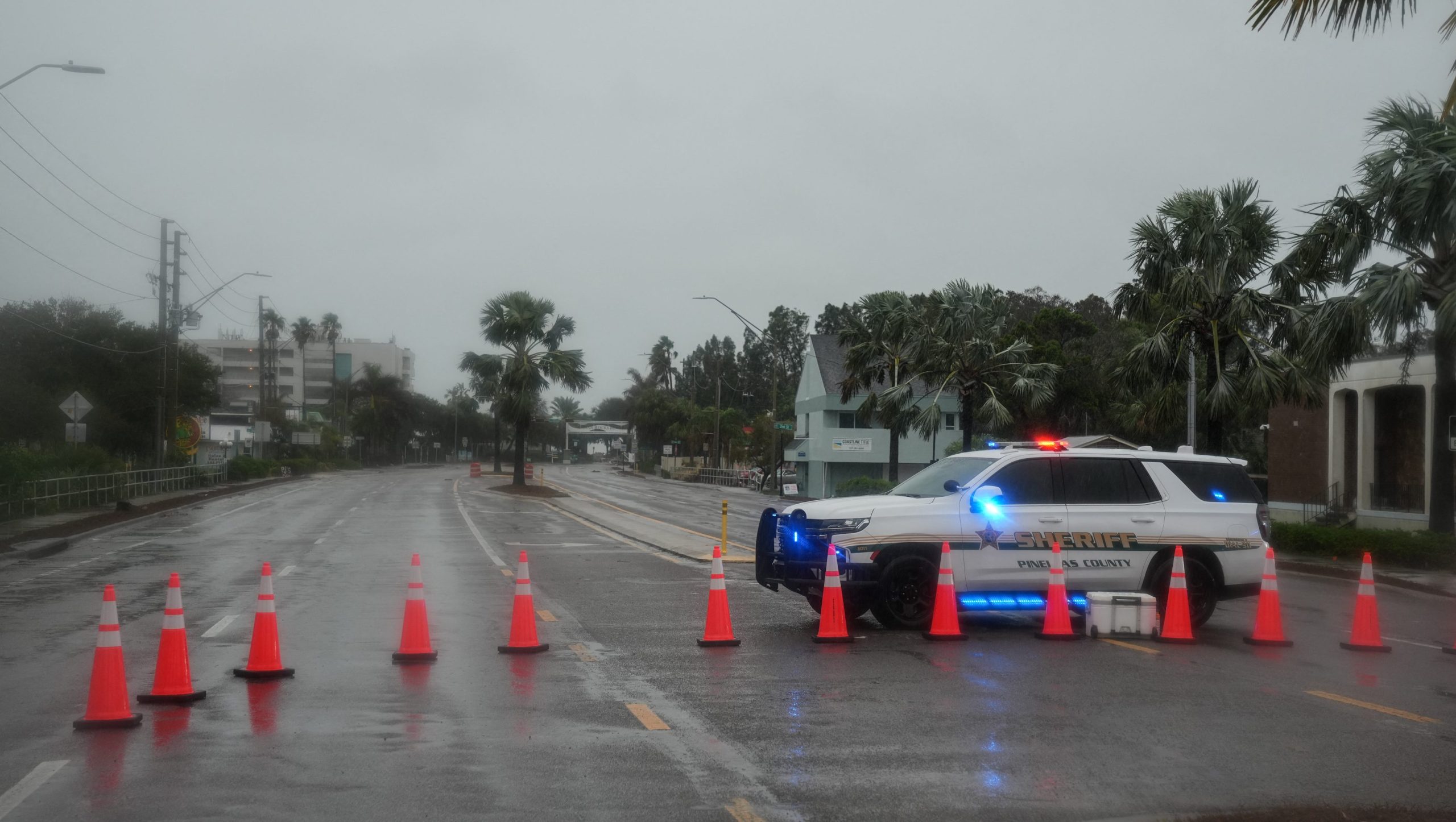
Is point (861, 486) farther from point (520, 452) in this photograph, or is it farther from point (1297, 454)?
point (1297, 454)

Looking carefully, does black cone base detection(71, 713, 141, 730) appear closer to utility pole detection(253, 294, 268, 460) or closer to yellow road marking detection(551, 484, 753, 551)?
yellow road marking detection(551, 484, 753, 551)

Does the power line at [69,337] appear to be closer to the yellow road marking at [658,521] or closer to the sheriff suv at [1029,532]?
the yellow road marking at [658,521]

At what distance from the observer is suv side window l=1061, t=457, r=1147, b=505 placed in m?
13.5

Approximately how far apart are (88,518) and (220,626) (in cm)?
2209

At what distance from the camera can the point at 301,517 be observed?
3528cm

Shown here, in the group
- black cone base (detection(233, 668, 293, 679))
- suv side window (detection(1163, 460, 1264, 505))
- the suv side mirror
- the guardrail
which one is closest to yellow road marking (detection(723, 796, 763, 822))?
black cone base (detection(233, 668, 293, 679))

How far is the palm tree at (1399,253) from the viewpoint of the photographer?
22516 mm

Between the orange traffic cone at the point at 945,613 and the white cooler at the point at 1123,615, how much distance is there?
4.50ft

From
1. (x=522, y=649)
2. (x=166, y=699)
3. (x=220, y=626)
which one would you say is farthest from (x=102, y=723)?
(x=220, y=626)

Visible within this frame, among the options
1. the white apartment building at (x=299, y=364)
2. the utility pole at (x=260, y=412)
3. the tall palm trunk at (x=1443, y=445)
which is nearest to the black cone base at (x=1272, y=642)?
the tall palm trunk at (x=1443, y=445)

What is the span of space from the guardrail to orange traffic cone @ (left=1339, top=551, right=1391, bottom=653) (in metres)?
28.3

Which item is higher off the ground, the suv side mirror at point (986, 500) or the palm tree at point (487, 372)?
the palm tree at point (487, 372)

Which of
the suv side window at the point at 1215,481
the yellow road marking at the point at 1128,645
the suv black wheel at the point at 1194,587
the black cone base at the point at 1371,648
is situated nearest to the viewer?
the yellow road marking at the point at 1128,645

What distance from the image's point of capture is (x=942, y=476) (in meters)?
13.8
